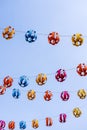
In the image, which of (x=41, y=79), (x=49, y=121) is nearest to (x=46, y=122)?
(x=49, y=121)

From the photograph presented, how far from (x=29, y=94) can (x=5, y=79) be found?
1.32 meters

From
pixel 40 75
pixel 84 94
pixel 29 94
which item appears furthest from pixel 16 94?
pixel 84 94

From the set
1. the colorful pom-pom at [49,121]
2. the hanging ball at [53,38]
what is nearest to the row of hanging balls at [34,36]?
the hanging ball at [53,38]

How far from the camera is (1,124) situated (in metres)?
19.0

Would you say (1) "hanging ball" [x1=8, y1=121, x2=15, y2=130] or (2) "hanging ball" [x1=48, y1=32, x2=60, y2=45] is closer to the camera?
(2) "hanging ball" [x1=48, y1=32, x2=60, y2=45]

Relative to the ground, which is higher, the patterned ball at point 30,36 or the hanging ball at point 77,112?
the patterned ball at point 30,36

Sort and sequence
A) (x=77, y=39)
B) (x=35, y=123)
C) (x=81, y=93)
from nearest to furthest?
(x=77, y=39) < (x=81, y=93) < (x=35, y=123)

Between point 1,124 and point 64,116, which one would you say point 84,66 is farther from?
point 1,124

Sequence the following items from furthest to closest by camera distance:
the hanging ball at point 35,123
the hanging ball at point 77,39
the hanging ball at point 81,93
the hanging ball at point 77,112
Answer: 1. the hanging ball at point 35,123
2. the hanging ball at point 77,112
3. the hanging ball at point 81,93
4. the hanging ball at point 77,39

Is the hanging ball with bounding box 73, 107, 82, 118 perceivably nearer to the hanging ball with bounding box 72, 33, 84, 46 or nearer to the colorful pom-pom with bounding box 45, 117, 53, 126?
the colorful pom-pom with bounding box 45, 117, 53, 126

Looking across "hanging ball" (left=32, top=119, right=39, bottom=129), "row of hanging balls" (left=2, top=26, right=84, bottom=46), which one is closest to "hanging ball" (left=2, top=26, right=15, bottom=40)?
"row of hanging balls" (left=2, top=26, right=84, bottom=46)

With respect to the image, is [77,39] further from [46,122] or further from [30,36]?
[46,122]

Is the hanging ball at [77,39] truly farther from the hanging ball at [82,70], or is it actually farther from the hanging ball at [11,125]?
the hanging ball at [11,125]

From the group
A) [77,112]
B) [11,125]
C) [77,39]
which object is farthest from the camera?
[11,125]
